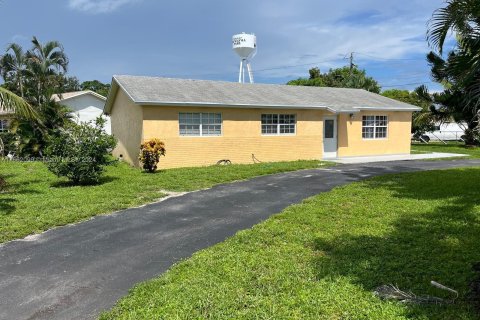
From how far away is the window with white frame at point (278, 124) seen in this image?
18.4 metres

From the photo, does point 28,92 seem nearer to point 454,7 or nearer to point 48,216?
point 48,216

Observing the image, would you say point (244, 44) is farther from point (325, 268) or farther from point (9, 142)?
point (325, 268)

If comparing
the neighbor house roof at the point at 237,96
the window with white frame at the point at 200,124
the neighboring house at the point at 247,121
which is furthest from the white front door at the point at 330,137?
the window with white frame at the point at 200,124

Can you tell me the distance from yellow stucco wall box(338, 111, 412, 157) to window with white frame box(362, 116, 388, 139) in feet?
0.76

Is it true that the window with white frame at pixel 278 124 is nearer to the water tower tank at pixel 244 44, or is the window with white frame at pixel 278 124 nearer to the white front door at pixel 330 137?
the white front door at pixel 330 137

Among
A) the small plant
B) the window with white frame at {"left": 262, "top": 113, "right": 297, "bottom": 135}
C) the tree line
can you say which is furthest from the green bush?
the window with white frame at {"left": 262, "top": 113, "right": 297, "bottom": 135}

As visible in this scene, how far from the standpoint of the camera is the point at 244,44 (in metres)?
34.8

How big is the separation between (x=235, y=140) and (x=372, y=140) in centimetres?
860

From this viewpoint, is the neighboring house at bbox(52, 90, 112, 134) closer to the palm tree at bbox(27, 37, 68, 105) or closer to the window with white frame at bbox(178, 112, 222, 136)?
the palm tree at bbox(27, 37, 68, 105)

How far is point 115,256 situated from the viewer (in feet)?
19.2

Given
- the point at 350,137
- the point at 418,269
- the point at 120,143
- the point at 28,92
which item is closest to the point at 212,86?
the point at 120,143

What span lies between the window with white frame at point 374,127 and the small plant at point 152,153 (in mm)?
12007

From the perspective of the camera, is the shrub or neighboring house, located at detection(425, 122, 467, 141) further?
neighboring house, located at detection(425, 122, 467, 141)

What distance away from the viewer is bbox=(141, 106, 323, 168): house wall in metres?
15.9
